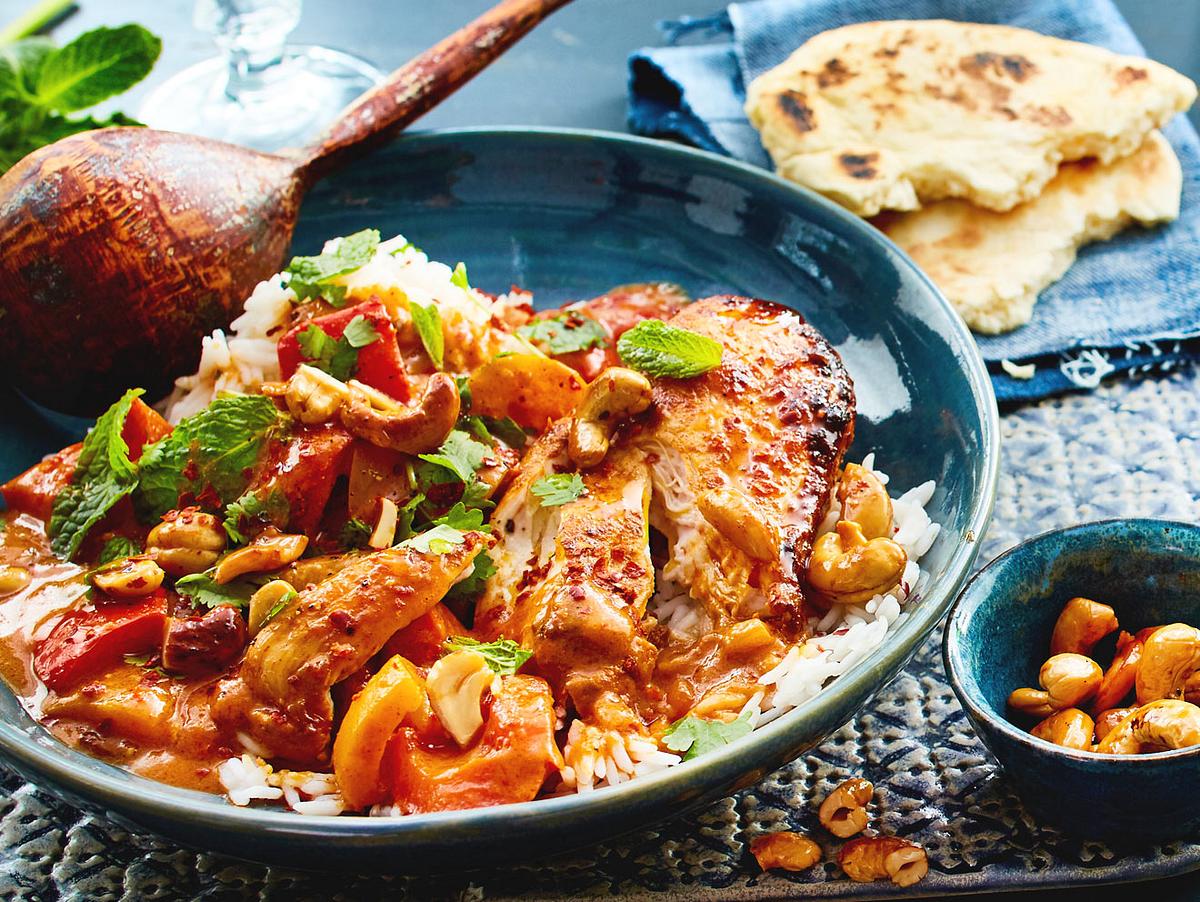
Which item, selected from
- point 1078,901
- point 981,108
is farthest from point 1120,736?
point 981,108

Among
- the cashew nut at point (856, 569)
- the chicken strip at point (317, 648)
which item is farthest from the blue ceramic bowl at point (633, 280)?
the chicken strip at point (317, 648)

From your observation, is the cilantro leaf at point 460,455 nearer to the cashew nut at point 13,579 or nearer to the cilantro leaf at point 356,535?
the cilantro leaf at point 356,535

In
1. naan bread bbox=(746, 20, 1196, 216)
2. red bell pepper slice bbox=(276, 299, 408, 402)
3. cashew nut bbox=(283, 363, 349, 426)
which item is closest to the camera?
cashew nut bbox=(283, 363, 349, 426)

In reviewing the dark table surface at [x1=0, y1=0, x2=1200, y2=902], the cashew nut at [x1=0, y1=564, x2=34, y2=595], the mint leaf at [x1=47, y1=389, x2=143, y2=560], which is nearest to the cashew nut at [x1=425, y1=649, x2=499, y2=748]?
the mint leaf at [x1=47, y1=389, x2=143, y2=560]

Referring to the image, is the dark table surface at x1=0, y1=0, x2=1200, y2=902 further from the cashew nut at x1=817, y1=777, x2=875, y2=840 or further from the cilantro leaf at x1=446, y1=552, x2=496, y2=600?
the cashew nut at x1=817, y1=777, x2=875, y2=840

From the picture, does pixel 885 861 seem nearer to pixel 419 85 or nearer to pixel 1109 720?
pixel 1109 720

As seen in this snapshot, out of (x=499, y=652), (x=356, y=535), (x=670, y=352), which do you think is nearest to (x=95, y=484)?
(x=356, y=535)
